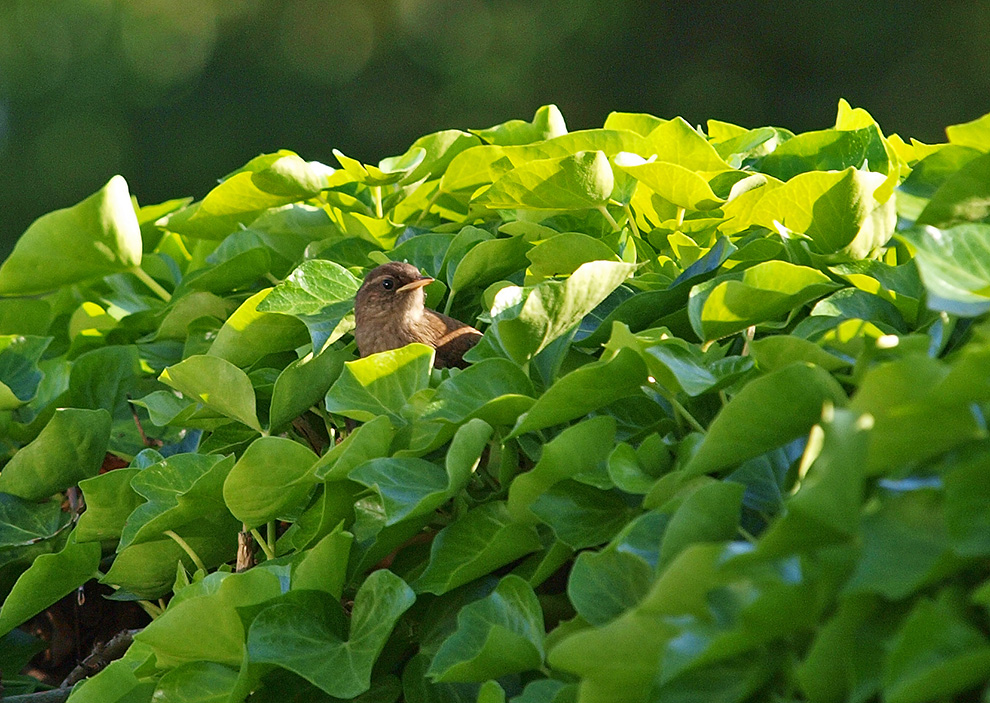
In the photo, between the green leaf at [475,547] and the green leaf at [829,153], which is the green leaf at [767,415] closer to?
the green leaf at [475,547]

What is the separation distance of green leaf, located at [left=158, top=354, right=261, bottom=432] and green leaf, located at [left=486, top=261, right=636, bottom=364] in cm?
31

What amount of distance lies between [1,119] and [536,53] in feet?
11.6

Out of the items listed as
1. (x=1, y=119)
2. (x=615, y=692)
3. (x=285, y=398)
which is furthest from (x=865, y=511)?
(x=1, y=119)

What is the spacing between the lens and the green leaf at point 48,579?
1279 mm

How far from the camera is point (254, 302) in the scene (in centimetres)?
133

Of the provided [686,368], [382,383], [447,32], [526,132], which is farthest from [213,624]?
[447,32]

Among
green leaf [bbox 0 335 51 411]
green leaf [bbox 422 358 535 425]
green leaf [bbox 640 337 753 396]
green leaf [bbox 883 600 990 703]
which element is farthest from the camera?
green leaf [bbox 0 335 51 411]

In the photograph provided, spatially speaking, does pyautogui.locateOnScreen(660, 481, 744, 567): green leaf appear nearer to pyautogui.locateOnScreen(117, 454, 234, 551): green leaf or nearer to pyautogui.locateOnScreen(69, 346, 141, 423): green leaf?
pyautogui.locateOnScreen(117, 454, 234, 551): green leaf

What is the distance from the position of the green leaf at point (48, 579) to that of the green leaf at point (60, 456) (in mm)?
153

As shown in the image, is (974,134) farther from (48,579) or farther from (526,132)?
(48,579)

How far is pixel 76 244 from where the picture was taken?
1.62m

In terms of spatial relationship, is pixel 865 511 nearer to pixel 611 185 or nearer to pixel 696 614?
pixel 696 614

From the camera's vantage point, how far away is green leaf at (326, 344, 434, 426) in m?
1.12

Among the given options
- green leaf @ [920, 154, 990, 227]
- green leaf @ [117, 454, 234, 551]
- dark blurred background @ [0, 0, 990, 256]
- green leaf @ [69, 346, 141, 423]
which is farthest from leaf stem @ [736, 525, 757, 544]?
dark blurred background @ [0, 0, 990, 256]
